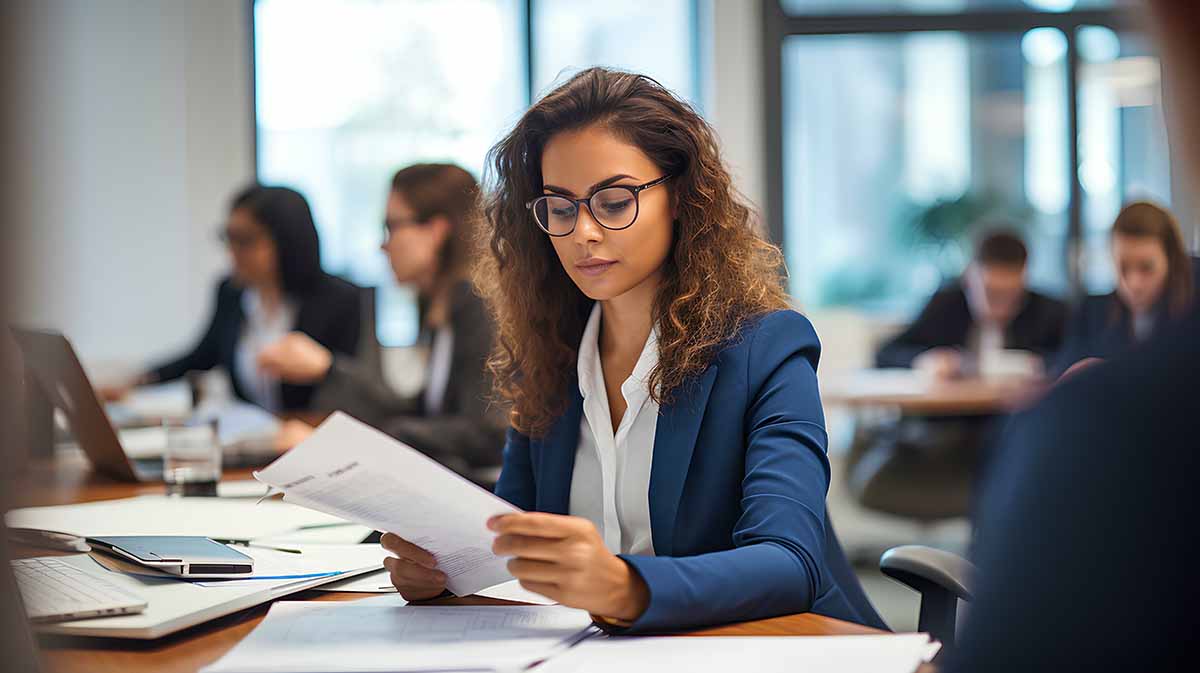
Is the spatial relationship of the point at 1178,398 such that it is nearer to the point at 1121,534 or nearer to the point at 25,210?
the point at 1121,534

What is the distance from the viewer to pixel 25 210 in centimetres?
36

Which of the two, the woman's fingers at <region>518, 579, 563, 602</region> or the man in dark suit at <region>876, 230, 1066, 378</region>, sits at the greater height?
the man in dark suit at <region>876, 230, 1066, 378</region>

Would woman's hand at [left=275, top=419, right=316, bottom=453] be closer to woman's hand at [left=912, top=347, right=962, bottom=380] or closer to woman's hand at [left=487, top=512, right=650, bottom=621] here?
woman's hand at [left=487, top=512, right=650, bottom=621]

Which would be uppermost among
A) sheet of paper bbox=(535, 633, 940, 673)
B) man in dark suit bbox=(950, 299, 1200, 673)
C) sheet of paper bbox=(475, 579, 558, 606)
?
man in dark suit bbox=(950, 299, 1200, 673)

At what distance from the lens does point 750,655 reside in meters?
0.99

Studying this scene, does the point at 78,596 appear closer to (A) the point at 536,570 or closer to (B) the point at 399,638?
(B) the point at 399,638

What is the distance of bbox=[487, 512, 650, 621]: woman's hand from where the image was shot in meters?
1.00

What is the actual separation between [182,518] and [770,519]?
3.08ft

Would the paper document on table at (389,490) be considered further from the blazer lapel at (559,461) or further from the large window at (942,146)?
the large window at (942,146)

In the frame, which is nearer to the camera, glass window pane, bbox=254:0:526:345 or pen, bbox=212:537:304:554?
pen, bbox=212:537:304:554

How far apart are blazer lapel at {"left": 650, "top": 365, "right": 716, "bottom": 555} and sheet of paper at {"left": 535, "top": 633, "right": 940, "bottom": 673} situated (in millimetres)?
324

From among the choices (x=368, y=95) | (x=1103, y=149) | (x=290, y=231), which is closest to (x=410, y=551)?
(x=290, y=231)

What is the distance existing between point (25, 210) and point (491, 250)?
1.36 m

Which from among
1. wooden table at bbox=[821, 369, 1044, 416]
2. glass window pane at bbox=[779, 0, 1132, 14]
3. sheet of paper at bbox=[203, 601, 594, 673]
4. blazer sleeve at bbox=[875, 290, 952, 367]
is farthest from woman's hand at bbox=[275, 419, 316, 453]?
glass window pane at bbox=[779, 0, 1132, 14]
